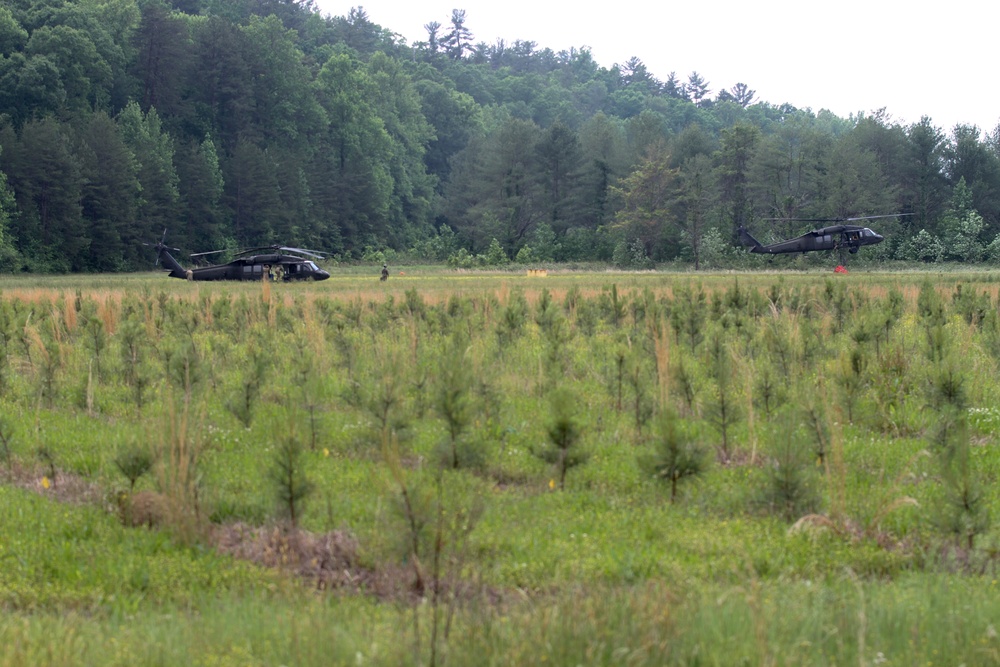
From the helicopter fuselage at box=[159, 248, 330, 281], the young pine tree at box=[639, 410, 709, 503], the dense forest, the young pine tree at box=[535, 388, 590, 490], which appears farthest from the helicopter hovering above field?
the young pine tree at box=[639, 410, 709, 503]

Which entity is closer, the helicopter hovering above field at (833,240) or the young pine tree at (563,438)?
the young pine tree at (563,438)

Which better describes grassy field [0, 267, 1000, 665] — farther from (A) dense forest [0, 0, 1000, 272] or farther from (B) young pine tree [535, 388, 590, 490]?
(A) dense forest [0, 0, 1000, 272]

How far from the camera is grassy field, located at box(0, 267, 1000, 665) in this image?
4668 millimetres

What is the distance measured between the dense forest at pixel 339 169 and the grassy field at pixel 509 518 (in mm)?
51702

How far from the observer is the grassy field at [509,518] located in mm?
4668

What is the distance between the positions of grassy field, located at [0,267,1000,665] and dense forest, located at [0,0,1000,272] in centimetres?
5170

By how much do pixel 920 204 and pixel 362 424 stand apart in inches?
3084

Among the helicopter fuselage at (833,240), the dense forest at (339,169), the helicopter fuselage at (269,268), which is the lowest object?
the helicopter fuselage at (269,268)

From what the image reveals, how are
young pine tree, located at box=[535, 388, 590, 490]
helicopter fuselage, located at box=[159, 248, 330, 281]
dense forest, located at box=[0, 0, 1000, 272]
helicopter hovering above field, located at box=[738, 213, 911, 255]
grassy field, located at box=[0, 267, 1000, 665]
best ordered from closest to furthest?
grassy field, located at box=[0, 267, 1000, 665], young pine tree, located at box=[535, 388, 590, 490], helicopter fuselage, located at box=[159, 248, 330, 281], helicopter hovering above field, located at box=[738, 213, 911, 255], dense forest, located at box=[0, 0, 1000, 272]

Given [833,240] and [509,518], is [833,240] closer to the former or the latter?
[833,240]

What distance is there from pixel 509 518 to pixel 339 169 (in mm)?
89517

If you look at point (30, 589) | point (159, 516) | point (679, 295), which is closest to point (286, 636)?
point (30, 589)

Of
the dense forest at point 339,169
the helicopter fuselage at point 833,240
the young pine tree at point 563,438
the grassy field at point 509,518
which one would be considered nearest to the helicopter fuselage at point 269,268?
the dense forest at point 339,169

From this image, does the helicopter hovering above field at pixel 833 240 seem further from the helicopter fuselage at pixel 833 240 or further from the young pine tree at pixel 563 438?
the young pine tree at pixel 563 438
